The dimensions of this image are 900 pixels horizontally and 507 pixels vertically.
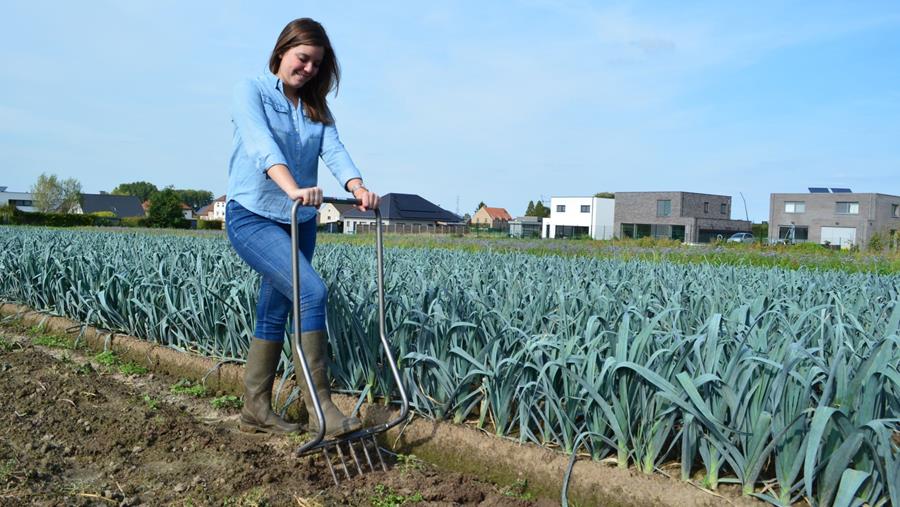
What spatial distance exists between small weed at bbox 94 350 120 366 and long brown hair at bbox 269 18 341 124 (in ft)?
7.88

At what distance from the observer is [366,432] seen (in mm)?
2518

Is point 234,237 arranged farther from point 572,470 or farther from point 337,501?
point 572,470

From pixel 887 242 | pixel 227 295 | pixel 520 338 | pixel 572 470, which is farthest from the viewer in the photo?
pixel 887 242

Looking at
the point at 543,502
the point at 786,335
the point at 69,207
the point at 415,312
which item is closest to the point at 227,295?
the point at 415,312

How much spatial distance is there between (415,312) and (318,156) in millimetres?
792

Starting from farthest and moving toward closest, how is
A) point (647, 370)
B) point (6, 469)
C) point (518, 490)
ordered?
point (6, 469)
point (518, 490)
point (647, 370)

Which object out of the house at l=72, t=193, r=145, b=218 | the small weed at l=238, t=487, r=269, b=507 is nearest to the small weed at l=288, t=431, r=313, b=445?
the small weed at l=238, t=487, r=269, b=507

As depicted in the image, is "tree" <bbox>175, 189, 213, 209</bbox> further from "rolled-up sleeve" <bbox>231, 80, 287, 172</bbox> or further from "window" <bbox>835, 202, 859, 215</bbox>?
"rolled-up sleeve" <bbox>231, 80, 287, 172</bbox>

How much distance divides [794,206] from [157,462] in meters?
65.1

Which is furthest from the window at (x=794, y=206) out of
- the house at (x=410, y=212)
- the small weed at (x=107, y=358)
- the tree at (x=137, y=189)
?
the tree at (x=137, y=189)

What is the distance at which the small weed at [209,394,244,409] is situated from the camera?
3463mm

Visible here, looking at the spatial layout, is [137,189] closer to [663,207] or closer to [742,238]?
[663,207]

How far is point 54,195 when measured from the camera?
70.9 m

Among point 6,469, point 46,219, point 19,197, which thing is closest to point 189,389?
point 6,469
